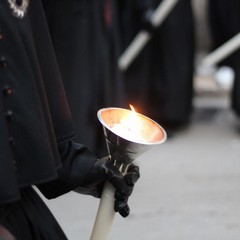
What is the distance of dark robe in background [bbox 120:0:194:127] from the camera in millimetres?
6496

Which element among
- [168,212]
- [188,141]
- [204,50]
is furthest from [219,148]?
[204,50]

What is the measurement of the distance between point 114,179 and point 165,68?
460 centimetres

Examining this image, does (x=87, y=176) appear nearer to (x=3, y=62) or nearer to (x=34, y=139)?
(x=34, y=139)

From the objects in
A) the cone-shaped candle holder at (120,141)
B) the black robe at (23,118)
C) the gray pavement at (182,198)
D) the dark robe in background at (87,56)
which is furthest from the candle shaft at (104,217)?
the dark robe in background at (87,56)

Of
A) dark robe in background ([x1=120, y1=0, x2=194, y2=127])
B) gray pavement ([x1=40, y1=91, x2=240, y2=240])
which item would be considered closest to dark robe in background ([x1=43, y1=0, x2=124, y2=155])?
gray pavement ([x1=40, y1=91, x2=240, y2=240])

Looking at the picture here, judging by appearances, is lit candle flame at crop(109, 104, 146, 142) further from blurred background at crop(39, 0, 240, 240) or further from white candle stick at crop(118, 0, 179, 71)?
white candle stick at crop(118, 0, 179, 71)

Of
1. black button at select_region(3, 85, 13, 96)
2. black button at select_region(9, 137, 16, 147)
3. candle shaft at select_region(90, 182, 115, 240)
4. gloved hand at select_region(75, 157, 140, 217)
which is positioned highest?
black button at select_region(3, 85, 13, 96)

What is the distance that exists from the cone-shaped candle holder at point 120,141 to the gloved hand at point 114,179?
0.02m

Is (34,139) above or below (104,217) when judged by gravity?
above

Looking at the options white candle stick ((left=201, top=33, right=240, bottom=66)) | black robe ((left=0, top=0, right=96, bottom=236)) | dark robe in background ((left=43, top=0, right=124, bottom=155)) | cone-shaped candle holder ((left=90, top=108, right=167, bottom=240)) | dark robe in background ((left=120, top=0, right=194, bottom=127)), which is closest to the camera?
black robe ((left=0, top=0, right=96, bottom=236))

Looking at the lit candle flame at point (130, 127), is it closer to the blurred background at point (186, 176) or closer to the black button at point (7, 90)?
the black button at point (7, 90)

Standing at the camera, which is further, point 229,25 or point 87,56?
point 229,25

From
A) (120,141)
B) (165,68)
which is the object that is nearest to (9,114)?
(120,141)

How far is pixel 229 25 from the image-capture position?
6613 mm
